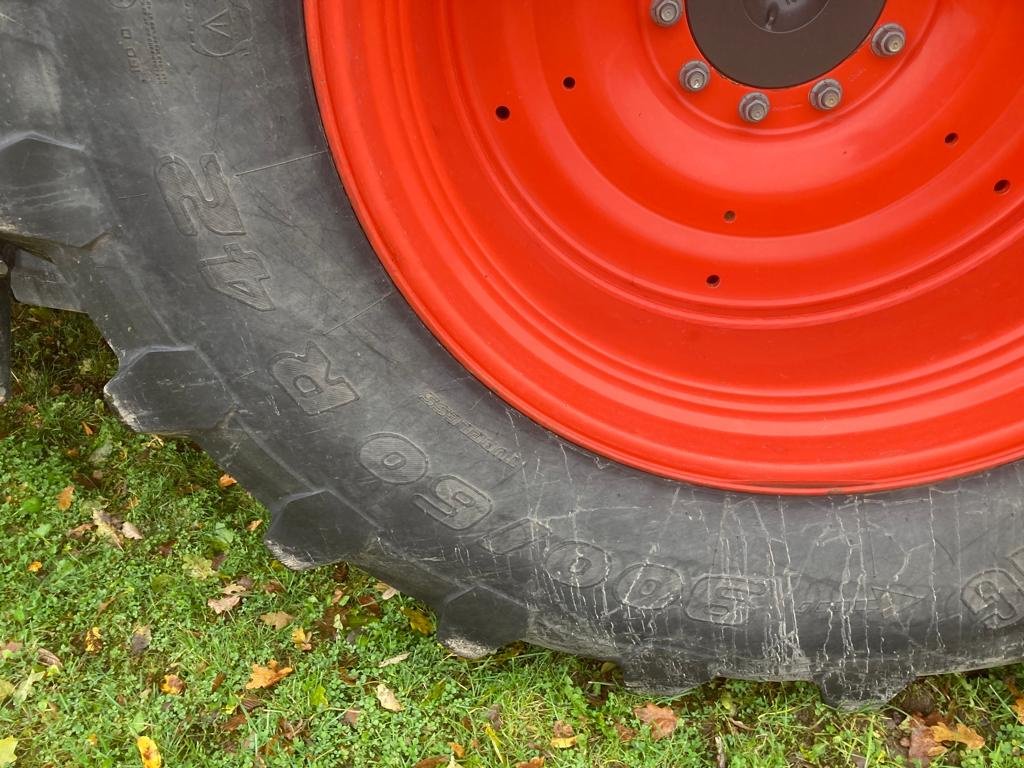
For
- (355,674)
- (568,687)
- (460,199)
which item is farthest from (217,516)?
(460,199)

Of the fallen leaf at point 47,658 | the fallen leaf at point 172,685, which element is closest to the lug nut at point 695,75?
the fallen leaf at point 172,685

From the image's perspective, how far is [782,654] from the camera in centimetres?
146

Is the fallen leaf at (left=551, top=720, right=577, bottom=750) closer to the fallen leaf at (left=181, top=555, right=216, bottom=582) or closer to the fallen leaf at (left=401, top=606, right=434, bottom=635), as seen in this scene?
the fallen leaf at (left=401, top=606, right=434, bottom=635)

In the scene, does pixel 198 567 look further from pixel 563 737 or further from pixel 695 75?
pixel 695 75

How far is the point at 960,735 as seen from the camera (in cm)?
164

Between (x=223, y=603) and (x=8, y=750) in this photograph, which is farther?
(x=223, y=603)

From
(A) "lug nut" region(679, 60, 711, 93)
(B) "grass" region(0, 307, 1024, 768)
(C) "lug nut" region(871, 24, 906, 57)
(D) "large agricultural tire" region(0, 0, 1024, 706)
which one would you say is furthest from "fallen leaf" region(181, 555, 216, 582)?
(C) "lug nut" region(871, 24, 906, 57)

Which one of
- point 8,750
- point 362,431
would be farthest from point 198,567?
point 362,431

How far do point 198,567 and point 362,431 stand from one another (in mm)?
824

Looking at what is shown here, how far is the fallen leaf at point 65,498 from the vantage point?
189 cm

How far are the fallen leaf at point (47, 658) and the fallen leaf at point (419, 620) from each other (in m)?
0.74

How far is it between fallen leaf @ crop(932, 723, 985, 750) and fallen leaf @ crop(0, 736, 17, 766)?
1865 millimetres

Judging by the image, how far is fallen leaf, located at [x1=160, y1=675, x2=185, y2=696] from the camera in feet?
5.52

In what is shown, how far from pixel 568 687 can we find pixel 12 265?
134 cm
